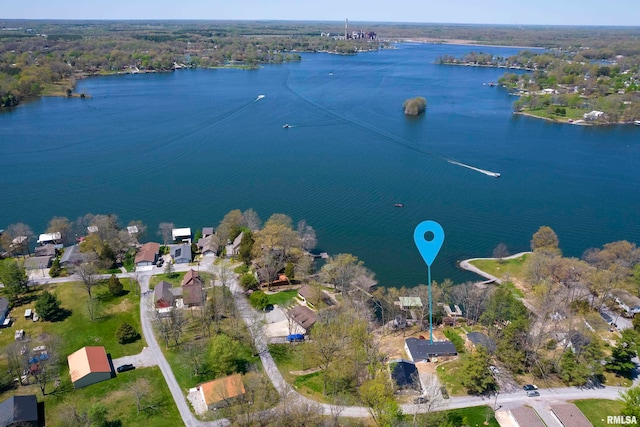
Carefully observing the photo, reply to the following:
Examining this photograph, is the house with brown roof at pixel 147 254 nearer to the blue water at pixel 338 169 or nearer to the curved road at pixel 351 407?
the blue water at pixel 338 169

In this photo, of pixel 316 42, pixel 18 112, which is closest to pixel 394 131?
pixel 18 112

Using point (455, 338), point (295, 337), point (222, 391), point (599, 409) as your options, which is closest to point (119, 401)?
point (222, 391)

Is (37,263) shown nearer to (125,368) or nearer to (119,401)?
(125,368)

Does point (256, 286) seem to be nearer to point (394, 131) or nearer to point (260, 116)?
point (394, 131)

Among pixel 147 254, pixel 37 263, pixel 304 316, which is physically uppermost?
pixel 147 254

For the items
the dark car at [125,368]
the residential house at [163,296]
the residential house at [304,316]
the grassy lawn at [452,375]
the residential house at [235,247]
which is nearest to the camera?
the grassy lawn at [452,375]

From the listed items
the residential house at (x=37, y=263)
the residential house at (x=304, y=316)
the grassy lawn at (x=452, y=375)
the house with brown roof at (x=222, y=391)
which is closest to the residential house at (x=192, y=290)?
the residential house at (x=304, y=316)
